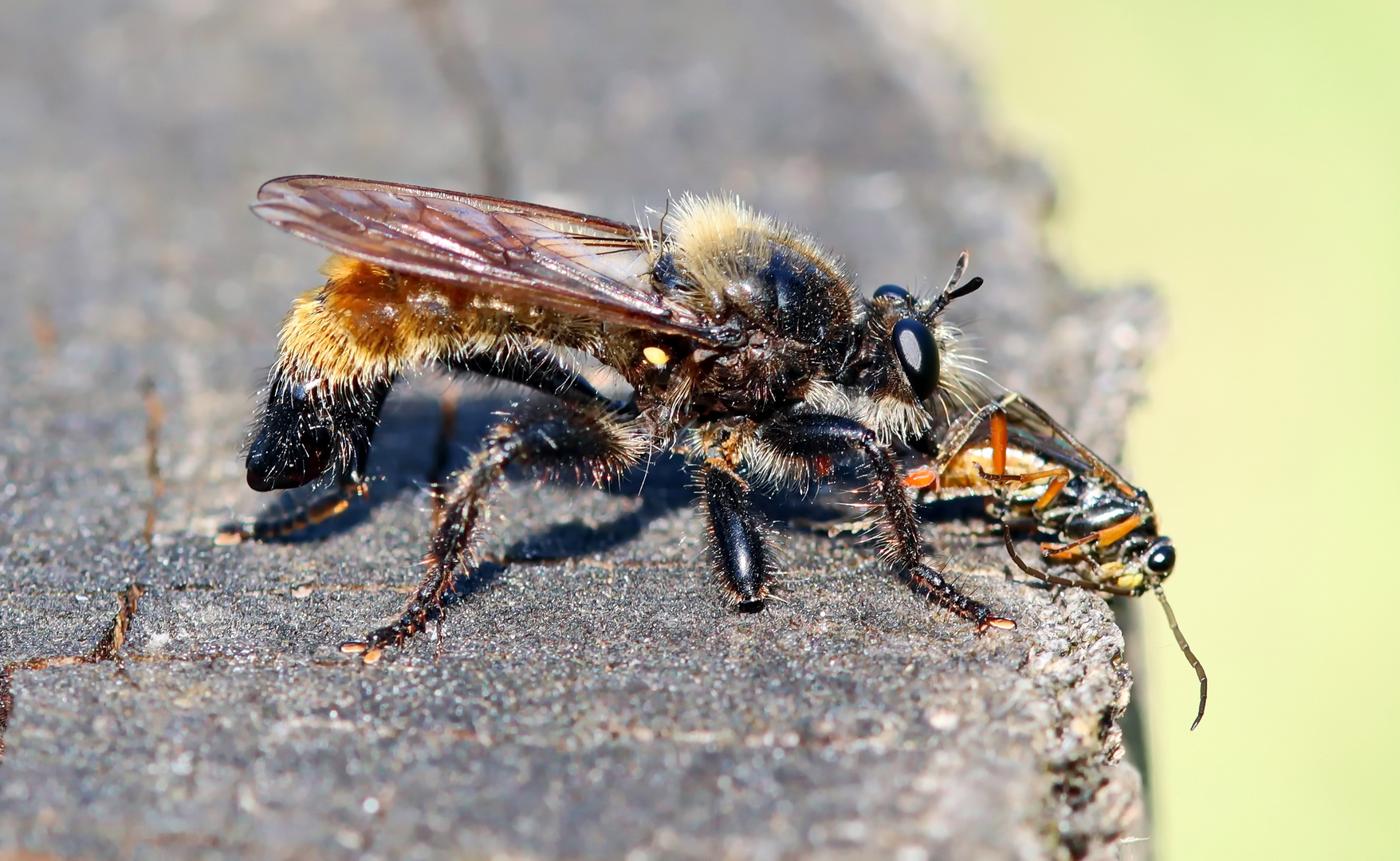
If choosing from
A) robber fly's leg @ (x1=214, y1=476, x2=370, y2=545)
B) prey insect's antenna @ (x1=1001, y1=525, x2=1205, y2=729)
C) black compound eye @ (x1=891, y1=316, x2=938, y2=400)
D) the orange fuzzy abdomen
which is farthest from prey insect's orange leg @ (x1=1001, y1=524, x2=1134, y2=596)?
robber fly's leg @ (x1=214, y1=476, x2=370, y2=545)

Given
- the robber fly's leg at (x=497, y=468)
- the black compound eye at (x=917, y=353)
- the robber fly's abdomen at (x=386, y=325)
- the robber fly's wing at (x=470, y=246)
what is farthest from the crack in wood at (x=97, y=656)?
the black compound eye at (x=917, y=353)

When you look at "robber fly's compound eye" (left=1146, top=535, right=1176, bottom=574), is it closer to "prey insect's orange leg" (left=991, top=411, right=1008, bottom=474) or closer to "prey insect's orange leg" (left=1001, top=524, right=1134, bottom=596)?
"prey insect's orange leg" (left=1001, top=524, right=1134, bottom=596)

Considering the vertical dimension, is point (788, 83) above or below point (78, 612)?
above

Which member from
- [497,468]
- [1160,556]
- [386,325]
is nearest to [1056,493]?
[1160,556]

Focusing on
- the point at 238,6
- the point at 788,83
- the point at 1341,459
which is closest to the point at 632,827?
the point at 788,83

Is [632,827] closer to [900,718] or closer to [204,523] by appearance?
[900,718]

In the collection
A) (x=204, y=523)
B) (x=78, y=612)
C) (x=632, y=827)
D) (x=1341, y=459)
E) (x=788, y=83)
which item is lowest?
(x=632, y=827)

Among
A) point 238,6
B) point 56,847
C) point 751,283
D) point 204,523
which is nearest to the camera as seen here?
point 56,847

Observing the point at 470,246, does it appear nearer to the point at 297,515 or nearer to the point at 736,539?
the point at 297,515
